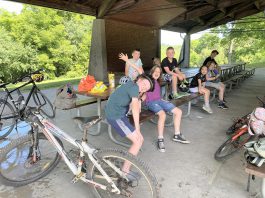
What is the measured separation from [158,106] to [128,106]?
901mm

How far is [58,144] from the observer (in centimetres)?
200

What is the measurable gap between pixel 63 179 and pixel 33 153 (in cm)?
44

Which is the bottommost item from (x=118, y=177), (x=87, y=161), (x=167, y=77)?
(x=118, y=177)

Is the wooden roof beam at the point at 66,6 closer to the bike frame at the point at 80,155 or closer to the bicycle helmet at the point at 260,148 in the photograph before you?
the bike frame at the point at 80,155

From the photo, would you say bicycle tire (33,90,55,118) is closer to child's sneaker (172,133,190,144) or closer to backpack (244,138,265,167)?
child's sneaker (172,133,190,144)

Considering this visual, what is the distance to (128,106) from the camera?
2447mm

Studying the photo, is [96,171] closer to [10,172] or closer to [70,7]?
[10,172]

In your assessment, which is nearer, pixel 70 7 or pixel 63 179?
pixel 63 179

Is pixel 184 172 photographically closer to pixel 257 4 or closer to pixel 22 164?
pixel 22 164

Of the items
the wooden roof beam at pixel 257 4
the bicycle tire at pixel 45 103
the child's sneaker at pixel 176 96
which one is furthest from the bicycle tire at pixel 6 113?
the wooden roof beam at pixel 257 4

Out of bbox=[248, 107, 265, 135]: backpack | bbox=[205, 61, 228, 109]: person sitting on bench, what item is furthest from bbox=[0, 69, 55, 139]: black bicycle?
bbox=[205, 61, 228, 109]: person sitting on bench

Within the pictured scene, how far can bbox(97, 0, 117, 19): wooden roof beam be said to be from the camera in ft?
22.8

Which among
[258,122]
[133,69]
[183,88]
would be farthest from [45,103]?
[258,122]

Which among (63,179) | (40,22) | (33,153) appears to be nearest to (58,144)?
(33,153)
